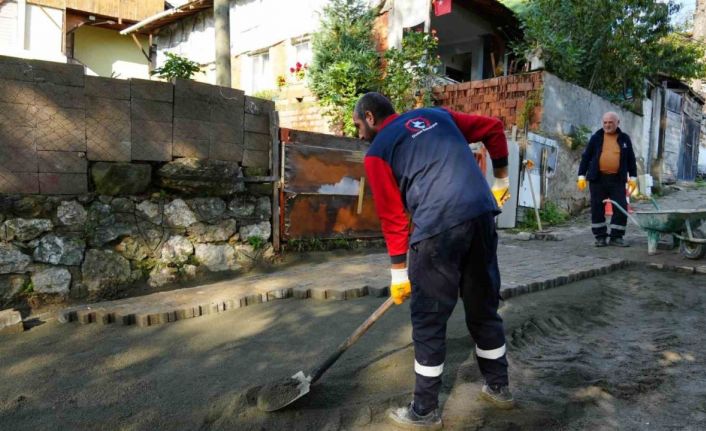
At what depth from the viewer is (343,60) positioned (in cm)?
1160

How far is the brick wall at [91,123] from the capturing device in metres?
4.18

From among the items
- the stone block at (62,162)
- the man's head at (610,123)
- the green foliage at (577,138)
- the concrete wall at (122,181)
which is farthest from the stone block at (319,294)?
the green foliage at (577,138)

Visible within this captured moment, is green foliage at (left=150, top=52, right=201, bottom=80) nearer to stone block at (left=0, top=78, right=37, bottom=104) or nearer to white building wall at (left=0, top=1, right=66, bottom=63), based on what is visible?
stone block at (left=0, top=78, right=37, bottom=104)

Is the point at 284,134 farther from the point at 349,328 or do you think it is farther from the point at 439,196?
the point at 439,196

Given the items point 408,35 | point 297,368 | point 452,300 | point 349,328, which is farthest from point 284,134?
point 408,35

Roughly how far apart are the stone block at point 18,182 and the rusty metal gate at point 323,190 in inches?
98.0

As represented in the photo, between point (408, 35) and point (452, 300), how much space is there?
9.87 m

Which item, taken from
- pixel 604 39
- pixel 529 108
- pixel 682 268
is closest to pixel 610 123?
pixel 682 268

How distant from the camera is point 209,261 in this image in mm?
5336

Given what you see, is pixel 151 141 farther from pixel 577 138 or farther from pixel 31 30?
pixel 31 30

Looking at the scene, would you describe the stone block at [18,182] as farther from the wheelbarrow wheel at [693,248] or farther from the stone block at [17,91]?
the wheelbarrow wheel at [693,248]

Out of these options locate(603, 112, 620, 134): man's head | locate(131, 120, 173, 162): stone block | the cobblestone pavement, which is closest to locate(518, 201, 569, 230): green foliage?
the cobblestone pavement

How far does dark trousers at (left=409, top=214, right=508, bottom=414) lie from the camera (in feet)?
7.82

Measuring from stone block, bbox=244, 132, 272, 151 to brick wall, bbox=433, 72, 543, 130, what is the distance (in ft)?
19.7
